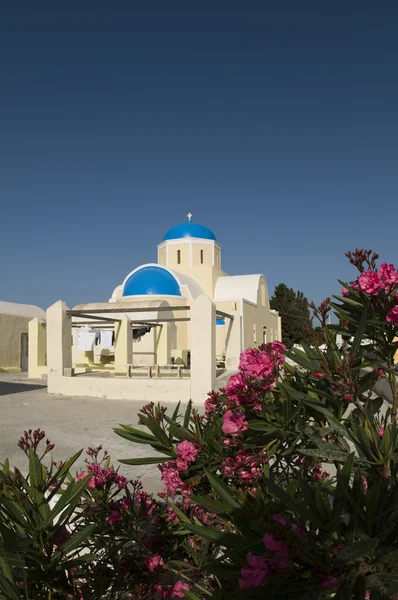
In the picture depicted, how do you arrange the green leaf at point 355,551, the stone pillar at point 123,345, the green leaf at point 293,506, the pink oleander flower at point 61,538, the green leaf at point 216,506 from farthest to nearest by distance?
the stone pillar at point 123,345
the pink oleander flower at point 61,538
the green leaf at point 216,506
the green leaf at point 293,506
the green leaf at point 355,551

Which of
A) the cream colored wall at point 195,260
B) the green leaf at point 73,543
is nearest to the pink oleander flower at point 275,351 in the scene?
the green leaf at point 73,543

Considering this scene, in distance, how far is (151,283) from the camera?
20703 mm

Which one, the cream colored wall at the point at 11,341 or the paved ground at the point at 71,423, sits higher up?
the cream colored wall at the point at 11,341

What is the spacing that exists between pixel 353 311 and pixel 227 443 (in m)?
0.74

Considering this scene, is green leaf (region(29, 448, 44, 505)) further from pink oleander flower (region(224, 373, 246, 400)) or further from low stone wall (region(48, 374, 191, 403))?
low stone wall (region(48, 374, 191, 403))

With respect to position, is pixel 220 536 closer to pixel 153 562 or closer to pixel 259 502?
pixel 259 502

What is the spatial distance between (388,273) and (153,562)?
128cm

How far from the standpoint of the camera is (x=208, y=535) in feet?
3.58

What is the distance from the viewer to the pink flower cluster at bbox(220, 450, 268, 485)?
147 centimetres

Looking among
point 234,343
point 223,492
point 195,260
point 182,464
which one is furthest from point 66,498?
point 195,260

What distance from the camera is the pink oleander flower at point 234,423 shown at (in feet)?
5.10

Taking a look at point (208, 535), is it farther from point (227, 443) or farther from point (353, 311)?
point (353, 311)

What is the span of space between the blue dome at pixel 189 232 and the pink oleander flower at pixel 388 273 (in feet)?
81.2

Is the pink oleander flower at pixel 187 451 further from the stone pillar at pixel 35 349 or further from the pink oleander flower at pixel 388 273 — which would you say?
the stone pillar at pixel 35 349
